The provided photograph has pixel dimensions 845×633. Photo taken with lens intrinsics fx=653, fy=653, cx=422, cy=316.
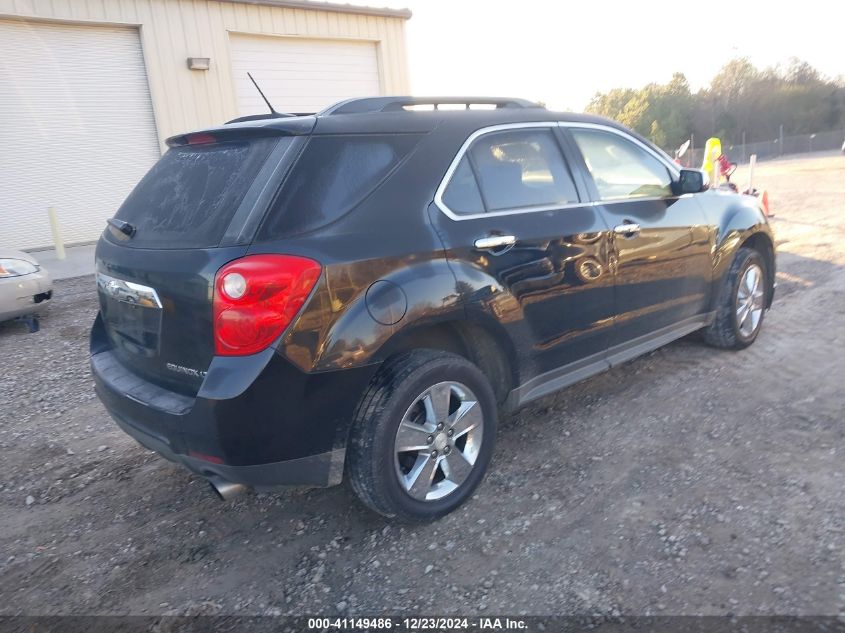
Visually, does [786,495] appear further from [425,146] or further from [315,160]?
[315,160]

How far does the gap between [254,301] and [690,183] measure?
10.3 ft

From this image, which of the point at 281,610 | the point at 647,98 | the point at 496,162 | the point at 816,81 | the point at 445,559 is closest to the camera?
the point at 281,610

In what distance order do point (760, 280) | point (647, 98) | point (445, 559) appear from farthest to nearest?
point (647, 98) < point (760, 280) < point (445, 559)

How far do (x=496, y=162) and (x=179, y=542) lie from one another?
2402 millimetres

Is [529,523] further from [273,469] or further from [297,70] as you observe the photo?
[297,70]

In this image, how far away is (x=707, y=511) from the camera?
9.76 feet

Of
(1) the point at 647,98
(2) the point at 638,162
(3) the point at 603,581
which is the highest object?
(1) the point at 647,98

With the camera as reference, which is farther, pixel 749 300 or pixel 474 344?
pixel 749 300

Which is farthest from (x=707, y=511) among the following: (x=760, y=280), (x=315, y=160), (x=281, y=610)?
(x=760, y=280)

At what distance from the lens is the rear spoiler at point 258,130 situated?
2754 mm

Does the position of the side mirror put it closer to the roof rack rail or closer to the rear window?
the roof rack rail

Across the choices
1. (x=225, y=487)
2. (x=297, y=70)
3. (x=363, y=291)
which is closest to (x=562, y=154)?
(x=363, y=291)

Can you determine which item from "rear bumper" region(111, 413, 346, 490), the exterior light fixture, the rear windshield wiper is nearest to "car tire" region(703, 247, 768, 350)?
"rear bumper" region(111, 413, 346, 490)

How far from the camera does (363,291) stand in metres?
2.67
